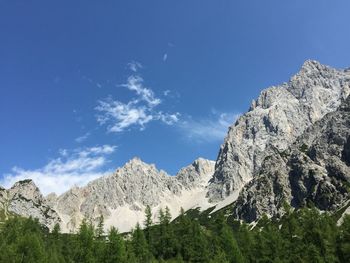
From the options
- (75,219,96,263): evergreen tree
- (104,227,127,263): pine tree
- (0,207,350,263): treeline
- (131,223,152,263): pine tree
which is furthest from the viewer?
(131,223,152,263): pine tree

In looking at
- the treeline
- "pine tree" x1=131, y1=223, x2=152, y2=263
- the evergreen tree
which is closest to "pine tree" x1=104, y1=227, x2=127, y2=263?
the treeline

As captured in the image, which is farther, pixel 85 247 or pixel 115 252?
pixel 85 247

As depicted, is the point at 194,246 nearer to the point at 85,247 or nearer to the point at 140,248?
the point at 140,248

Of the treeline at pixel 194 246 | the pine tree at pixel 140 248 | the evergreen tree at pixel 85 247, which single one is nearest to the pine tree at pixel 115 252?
the treeline at pixel 194 246

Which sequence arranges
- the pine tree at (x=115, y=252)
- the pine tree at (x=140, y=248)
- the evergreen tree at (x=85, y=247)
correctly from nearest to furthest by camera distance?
the pine tree at (x=115, y=252), the evergreen tree at (x=85, y=247), the pine tree at (x=140, y=248)

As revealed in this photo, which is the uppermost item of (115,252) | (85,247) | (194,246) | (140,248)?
(85,247)

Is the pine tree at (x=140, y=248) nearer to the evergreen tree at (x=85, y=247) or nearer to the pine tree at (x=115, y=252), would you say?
the evergreen tree at (x=85, y=247)

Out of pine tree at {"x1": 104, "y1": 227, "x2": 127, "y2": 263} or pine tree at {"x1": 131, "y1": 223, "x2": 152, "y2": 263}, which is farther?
pine tree at {"x1": 131, "y1": 223, "x2": 152, "y2": 263}

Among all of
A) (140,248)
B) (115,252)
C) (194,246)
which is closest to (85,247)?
(115,252)

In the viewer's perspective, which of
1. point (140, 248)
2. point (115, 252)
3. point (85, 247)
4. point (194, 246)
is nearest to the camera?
point (115, 252)

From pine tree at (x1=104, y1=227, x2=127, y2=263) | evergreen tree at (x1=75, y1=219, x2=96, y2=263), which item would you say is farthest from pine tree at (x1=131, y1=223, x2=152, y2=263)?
pine tree at (x1=104, y1=227, x2=127, y2=263)

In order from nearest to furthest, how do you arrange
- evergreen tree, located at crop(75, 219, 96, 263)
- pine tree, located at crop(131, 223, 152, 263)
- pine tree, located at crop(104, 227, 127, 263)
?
pine tree, located at crop(104, 227, 127, 263) → evergreen tree, located at crop(75, 219, 96, 263) → pine tree, located at crop(131, 223, 152, 263)

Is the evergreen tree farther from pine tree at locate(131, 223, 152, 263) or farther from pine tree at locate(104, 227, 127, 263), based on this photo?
pine tree at locate(131, 223, 152, 263)

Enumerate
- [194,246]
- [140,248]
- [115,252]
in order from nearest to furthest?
[115,252]
[140,248]
[194,246]
